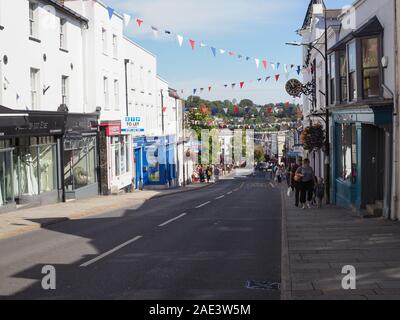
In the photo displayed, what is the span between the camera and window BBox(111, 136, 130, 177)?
35597mm

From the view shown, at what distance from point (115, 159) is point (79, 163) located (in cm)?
590

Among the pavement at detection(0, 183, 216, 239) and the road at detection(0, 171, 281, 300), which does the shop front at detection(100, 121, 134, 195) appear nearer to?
the pavement at detection(0, 183, 216, 239)

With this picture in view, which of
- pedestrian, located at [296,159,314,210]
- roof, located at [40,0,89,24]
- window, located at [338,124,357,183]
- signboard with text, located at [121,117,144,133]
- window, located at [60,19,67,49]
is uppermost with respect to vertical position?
roof, located at [40,0,89,24]

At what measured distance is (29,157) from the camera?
80.1ft

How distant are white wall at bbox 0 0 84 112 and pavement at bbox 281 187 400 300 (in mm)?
11734

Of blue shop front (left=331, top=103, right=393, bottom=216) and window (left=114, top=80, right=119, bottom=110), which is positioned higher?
window (left=114, top=80, right=119, bottom=110)

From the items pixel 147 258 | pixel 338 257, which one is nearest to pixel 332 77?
pixel 338 257

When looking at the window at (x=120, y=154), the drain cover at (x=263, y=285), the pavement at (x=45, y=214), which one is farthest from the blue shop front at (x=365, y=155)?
the window at (x=120, y=154)

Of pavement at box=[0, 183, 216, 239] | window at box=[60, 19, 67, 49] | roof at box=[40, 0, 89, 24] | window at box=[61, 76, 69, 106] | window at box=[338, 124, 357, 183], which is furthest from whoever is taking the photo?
window at box=[61, 76, 69, 106]

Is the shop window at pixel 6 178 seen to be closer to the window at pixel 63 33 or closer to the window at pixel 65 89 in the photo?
the window at pixel 65 89

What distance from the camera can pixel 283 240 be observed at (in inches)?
520

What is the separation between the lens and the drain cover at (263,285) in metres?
8.95

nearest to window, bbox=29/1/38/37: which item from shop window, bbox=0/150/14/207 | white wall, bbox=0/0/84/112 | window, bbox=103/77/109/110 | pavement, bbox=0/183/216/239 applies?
white wall, bbox=0/0/84/112

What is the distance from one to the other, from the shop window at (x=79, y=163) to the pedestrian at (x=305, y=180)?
1168 centimetres
